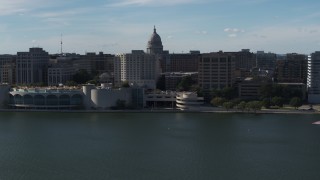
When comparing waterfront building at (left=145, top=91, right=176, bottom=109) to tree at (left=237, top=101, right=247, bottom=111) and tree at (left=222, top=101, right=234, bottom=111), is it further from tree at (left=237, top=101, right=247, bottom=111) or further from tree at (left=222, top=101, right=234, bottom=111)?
tree at (left=237, top=101, right=247, bottom=111)

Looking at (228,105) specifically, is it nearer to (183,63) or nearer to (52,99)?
(52,99)

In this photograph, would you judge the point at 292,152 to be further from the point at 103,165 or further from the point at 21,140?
the point at 21,140

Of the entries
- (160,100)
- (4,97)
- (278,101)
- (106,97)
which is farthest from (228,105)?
(4,97)

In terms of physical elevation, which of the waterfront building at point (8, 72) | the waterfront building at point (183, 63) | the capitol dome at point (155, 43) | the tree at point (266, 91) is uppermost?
the capitol dome at point (155, 43)

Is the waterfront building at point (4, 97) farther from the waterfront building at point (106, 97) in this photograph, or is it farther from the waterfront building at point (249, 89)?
the waterfront building at point (249, 89)

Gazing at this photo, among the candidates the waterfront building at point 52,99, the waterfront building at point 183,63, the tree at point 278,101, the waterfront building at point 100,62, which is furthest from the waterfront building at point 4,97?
the waterfront building at point 183,63

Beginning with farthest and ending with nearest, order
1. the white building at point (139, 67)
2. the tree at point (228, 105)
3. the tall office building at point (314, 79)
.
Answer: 1. the white building at point (139, 67)
2. the tall office building at point (314, 79)
3. the tree at point (228, 105)

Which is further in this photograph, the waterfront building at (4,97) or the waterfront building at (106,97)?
the waterfront building at (4,97)
